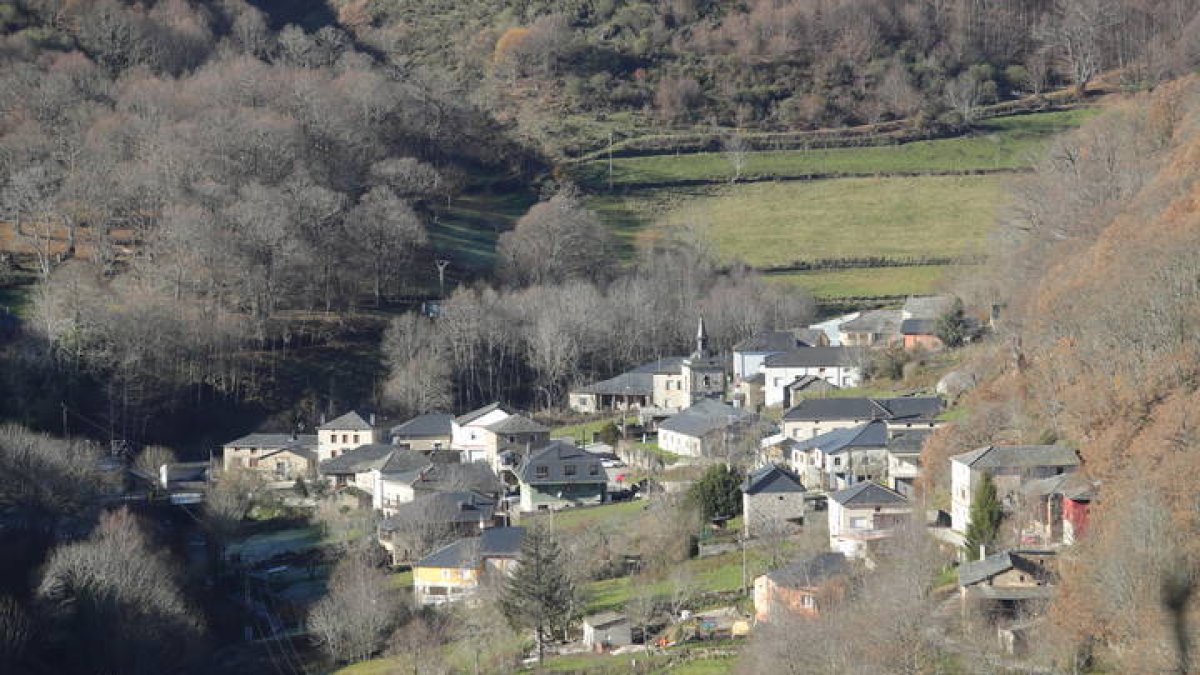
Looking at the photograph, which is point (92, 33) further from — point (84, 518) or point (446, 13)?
point (84, 518)

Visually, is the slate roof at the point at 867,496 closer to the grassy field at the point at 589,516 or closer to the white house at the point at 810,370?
the grassy field at the point at 589,516

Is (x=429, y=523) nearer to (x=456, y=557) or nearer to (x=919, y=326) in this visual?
(x=456, y=557)

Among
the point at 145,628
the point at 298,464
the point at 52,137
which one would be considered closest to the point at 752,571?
the point at 145,628

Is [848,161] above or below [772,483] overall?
above

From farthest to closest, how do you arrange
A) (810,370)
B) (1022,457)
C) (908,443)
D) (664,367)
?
(664,367)
(810,370)
(908,443)
(1022,457)

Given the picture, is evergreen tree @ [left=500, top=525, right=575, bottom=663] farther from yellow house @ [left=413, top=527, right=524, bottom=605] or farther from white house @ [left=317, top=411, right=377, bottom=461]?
white house @ [left=317, top=411, right=377, bottom=461]

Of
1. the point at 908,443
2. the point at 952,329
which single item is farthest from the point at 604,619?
the point at 952,329

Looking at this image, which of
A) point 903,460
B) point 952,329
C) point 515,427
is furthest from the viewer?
point 952,329
